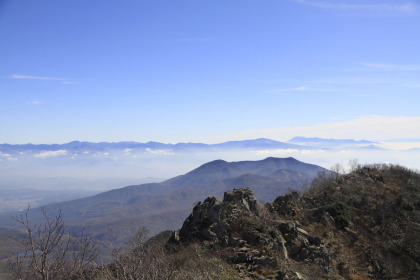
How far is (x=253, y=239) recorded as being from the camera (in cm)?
2120

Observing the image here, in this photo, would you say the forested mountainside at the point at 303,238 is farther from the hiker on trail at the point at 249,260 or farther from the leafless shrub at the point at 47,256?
the leafless shrub at the point at 47,256

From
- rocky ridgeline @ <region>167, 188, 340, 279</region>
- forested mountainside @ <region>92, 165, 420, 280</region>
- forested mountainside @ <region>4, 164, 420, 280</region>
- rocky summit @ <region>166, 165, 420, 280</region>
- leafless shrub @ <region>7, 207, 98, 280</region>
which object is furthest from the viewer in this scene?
rocky summit @ <region>166, 165, 420, 280</region>

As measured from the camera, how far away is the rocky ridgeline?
18375mm

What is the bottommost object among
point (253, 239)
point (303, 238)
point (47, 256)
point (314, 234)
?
point (314, 234)

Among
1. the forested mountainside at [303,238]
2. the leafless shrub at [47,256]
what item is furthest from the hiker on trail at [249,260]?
the leafless shrub at [47,256]

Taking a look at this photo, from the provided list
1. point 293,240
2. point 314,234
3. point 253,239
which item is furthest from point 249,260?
point 314,234

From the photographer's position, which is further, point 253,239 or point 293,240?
point 293,240

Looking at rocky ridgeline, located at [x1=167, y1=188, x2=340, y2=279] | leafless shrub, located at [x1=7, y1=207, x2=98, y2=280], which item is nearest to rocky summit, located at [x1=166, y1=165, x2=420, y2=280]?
rocky ridgeline, located at [x1=167, y1=188, x2=340, y2=279]

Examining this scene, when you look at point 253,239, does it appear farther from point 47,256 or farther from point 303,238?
point 47,256

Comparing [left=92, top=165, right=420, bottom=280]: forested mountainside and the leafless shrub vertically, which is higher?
the leafless shrub

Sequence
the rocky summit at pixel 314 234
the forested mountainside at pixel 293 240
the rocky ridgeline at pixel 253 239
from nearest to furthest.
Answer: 1. the forested mountainside at pixel 293 240
2. the rocky ridgeline at pixel 253 239
3. the rocky summit at pixel 314 234

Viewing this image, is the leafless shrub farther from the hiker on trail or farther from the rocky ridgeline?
the hiker on trail

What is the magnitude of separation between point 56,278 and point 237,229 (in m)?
12.6

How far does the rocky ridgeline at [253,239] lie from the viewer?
60.3ft
